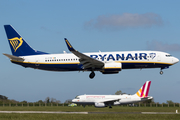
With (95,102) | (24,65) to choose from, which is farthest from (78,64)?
(95,102)

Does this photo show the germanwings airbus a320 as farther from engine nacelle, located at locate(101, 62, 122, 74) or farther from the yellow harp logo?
the yellow harp logo

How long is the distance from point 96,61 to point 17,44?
777 inches

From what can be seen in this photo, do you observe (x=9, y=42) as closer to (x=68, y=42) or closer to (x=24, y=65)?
(x=24, y=65)

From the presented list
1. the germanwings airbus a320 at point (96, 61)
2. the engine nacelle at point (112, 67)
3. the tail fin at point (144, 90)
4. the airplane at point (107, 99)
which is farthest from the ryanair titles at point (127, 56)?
the tail fin at point (144, 90)

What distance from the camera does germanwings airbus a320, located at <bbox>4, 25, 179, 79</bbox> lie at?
51969 millimetres

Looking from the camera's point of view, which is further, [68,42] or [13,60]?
[13,60]

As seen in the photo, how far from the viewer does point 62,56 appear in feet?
180

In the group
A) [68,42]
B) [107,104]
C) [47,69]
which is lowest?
[107,104]

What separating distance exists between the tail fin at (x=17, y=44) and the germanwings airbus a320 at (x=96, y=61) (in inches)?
39.7

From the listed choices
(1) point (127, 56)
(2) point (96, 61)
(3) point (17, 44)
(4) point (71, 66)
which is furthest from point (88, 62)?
(3) point (17, 44)

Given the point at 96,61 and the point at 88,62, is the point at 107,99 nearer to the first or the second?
the point at 88,62

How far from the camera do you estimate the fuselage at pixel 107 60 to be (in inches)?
2053

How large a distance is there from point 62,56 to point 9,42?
14283 mm

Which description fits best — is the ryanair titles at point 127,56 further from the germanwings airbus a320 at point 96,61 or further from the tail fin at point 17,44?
the tail fin at point 17,44
